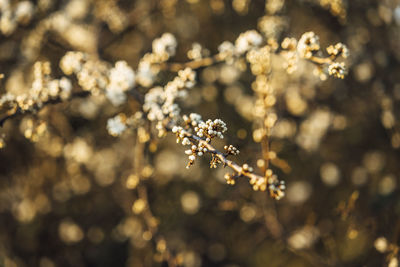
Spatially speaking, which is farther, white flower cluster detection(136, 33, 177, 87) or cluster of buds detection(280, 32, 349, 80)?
white flower cluster detection(136, 33, 177, 87)

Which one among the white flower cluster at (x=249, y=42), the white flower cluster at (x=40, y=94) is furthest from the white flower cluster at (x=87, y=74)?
the white flower cluster at (x=249, y=42)

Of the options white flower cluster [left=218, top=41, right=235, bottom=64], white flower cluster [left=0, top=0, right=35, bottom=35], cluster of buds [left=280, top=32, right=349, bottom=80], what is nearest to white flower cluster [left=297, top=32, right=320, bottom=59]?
cluster of buds [left=280, top=32, right=349, bottom=80]

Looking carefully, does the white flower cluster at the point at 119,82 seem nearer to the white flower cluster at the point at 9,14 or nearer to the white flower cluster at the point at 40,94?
the white flower cluster at the point at 40,94

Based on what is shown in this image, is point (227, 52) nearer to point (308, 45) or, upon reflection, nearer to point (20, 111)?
point (308, 45)

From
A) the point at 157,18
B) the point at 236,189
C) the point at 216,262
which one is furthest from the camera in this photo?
the point at 157,18

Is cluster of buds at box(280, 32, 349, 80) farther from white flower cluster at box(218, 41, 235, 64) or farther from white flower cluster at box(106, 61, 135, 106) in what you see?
white flower cluster at box(106, 61, 135, 106)

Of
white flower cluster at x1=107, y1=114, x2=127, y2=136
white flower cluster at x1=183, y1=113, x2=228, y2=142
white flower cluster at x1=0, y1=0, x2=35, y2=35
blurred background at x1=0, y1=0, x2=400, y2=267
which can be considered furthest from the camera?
blurred background at x1=0, y1=0, x2=400, y2=267

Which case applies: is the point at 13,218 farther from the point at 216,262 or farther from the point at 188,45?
the point at 188,45

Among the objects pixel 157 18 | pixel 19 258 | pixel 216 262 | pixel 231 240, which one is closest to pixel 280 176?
pixel 231 240

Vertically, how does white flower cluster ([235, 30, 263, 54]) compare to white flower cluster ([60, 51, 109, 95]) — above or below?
below
